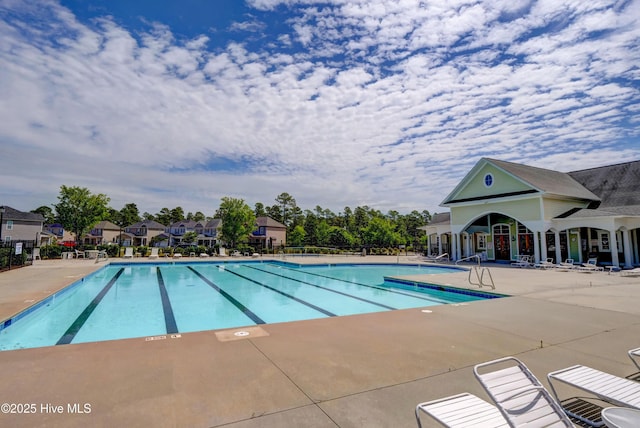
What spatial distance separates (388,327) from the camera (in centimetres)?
497

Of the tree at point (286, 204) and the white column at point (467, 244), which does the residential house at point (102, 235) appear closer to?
the tree at point (286, 204)

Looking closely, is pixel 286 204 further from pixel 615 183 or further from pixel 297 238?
pixel 615 183

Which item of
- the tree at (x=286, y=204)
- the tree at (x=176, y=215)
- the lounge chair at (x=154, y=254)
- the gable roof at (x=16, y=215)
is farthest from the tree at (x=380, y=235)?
the tree at (x=176, y=215)

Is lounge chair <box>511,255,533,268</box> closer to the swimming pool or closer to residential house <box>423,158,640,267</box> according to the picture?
residential house <box>423,158,640,267</box>

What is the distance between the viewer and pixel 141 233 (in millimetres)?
56406

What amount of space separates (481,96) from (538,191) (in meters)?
8.82

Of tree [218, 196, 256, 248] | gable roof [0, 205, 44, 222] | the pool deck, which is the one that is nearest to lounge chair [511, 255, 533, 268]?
the pool deck

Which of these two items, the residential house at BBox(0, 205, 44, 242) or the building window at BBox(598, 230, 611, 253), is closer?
the building window at BBox(598, 230, 611, 253)

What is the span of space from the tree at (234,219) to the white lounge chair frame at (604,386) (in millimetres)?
31612

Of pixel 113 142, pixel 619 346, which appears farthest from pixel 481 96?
pixel 113 142

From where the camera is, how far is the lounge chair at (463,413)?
1.85m

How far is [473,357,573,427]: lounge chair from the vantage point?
182cm

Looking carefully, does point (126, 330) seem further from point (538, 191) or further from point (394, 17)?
point (538, 191)

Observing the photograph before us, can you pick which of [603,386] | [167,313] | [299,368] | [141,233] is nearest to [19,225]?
[141,233]
